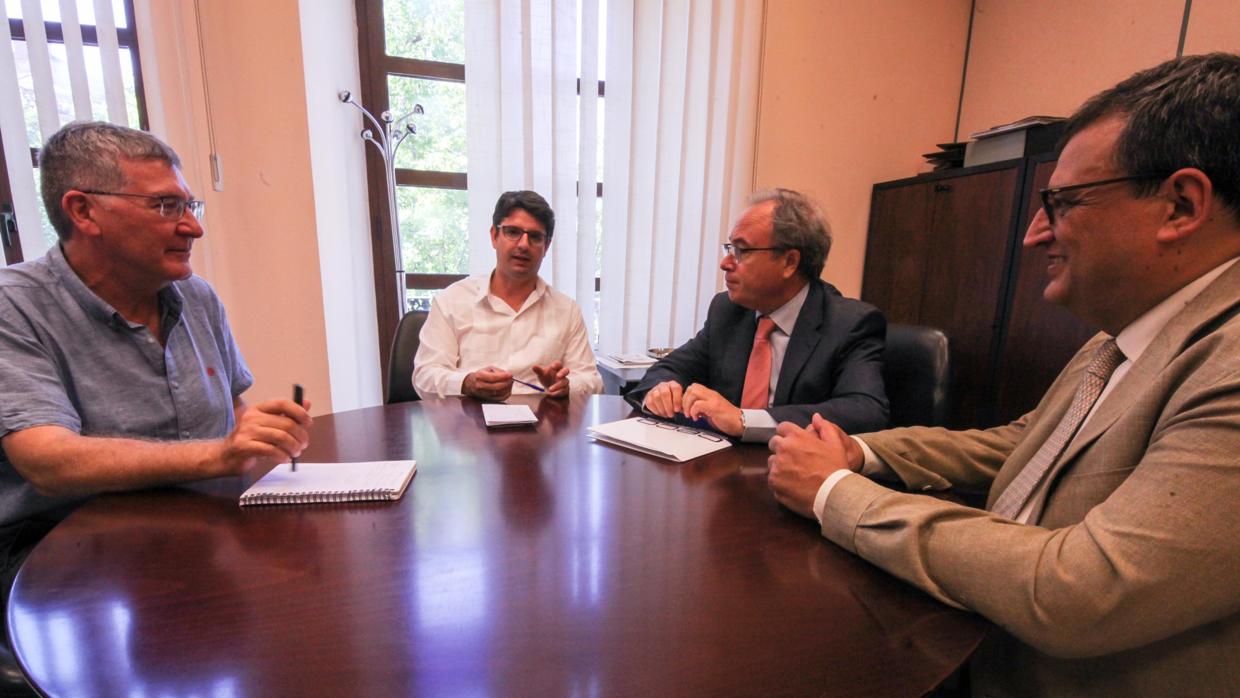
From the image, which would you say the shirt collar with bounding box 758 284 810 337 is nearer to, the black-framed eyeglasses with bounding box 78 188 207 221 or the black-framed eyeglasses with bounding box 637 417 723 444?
the black-framed eyeglasses with bounding box 637 417 723 444

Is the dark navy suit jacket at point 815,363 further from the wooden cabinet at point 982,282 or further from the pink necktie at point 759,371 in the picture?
the wooden cabinet at point 982,282

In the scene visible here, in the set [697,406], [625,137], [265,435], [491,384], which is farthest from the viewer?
[625,137]

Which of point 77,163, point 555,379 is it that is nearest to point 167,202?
point 77,163

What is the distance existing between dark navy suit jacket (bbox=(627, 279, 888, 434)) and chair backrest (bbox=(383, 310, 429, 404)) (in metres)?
0.91

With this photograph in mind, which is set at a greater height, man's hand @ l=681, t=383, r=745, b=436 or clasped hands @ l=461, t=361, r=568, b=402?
man's hand @ l=681, t=383, r=745, b=436

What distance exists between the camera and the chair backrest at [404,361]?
194 cm

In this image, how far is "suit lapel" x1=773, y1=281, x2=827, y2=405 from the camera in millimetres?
1490

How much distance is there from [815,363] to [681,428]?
0.45 meters

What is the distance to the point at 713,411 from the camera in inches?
A: 49.1

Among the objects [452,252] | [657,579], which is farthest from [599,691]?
[452,252]

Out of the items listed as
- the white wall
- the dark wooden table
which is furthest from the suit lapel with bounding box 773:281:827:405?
the white wall

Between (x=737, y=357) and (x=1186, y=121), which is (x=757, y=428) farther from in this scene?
(x=1186, y=121)

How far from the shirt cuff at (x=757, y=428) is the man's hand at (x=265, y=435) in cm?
90

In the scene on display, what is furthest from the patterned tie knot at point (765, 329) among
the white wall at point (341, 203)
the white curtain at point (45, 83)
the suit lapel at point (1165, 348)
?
the white curtain at point (45, 83)
